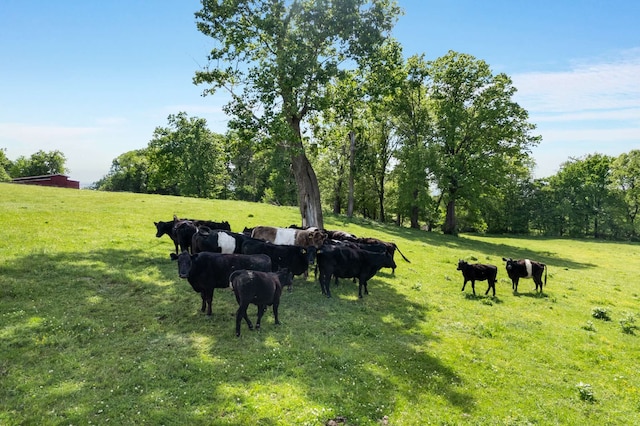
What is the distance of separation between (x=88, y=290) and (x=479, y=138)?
39917 mm

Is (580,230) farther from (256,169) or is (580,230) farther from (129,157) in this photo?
(129,157)

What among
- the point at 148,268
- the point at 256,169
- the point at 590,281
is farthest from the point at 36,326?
the point at 256,169

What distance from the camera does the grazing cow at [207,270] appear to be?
1100cm

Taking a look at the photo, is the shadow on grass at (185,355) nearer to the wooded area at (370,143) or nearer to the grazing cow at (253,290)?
the grazing cow at (253,290)

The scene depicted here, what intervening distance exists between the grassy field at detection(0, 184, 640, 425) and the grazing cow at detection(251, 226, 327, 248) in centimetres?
265

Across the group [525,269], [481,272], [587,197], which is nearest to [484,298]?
[481,272]

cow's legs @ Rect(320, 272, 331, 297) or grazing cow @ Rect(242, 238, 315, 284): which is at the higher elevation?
grazing cow @ Rect(242, 238, 315, 284)

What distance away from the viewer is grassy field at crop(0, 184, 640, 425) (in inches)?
283

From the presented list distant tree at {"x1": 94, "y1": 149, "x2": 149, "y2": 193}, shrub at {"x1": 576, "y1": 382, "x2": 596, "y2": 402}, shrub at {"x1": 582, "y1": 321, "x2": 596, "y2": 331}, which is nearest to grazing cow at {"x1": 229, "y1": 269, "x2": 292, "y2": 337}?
shrub at {"x1": 576, "y1": 382, "x2": 596, "y2": 402}

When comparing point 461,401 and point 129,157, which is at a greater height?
point 129,157

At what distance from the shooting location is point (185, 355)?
874 centimetres

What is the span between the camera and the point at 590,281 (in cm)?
2409

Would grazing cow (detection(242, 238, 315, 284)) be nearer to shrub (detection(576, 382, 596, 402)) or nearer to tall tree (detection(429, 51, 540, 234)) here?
shrub (detection(576, 382, 596, 402))

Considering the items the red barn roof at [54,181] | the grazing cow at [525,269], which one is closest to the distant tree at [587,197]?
the grazing cow at [525,269]
